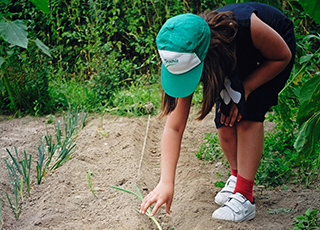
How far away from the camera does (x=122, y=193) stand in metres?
2.49

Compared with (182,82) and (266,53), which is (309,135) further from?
(182,82)

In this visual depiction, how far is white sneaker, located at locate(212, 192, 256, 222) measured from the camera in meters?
2.06

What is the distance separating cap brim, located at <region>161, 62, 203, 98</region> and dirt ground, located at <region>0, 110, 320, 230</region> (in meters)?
0.70

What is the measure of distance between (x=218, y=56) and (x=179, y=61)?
0.68 feet

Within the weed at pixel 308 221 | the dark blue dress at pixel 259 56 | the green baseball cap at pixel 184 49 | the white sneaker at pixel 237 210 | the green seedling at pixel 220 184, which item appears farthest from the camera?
the green seedling at pixel 220 184

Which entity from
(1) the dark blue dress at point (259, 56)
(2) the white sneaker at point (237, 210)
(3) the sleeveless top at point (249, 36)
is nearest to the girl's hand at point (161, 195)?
(2) the white sneaker at point (237, 210)

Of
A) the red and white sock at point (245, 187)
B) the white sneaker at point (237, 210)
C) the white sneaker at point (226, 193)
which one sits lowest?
the white sneaker at point (226, 193)

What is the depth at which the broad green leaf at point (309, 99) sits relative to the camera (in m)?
1.91

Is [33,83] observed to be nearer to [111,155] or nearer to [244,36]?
[111,155]

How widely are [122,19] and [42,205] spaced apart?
3.86 meters

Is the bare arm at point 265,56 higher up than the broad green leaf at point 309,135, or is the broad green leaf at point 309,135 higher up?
the bare arm at point 265,56

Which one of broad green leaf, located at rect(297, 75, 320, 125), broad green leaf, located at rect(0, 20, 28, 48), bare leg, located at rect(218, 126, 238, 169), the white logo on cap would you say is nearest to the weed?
broad green leaf, located at rect(297, 75, 320, 125)

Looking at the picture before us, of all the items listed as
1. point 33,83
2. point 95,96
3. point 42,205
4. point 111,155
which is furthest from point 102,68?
point 42,205

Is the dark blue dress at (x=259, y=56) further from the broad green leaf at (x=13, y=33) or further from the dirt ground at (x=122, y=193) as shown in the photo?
the broad green leaf at (x=13, y=33)
